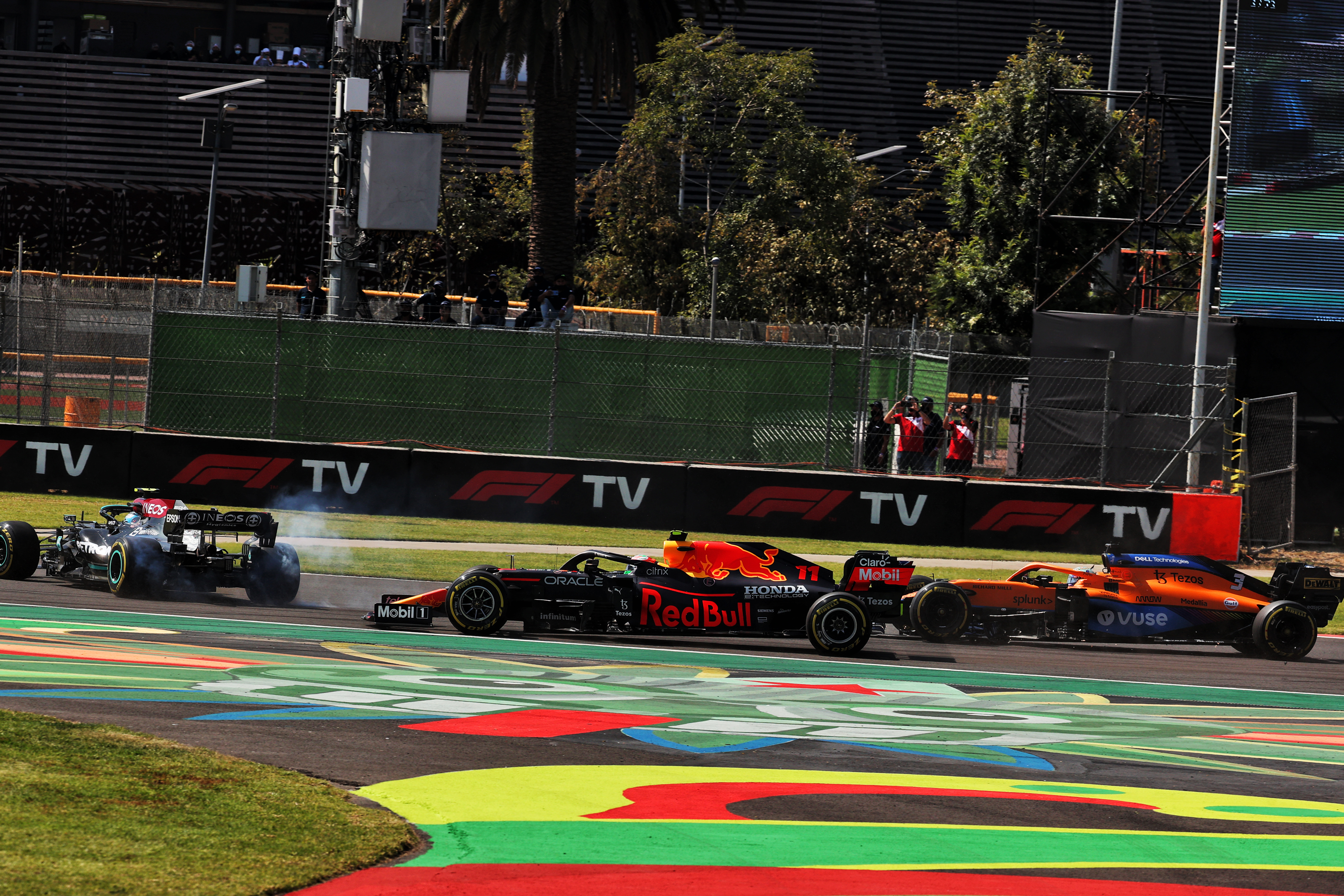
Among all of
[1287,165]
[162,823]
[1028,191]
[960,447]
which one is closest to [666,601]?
[162,823]

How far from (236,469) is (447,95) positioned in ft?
27.5

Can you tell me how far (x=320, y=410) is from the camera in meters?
20.9

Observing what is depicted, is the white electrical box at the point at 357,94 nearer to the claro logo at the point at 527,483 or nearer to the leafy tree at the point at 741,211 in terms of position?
the claro logo at the point at 527,483

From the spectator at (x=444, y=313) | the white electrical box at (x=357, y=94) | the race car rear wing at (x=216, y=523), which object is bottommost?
the race car rear wing at (x=216, y=523)

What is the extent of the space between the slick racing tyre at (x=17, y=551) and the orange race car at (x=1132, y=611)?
8609 millimetres

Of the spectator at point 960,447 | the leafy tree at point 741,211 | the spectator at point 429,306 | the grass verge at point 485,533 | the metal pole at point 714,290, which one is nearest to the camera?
the grass verge at point 485,533

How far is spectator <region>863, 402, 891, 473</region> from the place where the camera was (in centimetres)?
2142

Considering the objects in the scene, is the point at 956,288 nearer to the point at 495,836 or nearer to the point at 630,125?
the point at 630,125

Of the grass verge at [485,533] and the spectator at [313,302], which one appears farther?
the spectator at [313,302]

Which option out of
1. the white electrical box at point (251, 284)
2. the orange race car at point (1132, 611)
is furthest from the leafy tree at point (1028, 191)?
the orange race car at point (1132, 611)

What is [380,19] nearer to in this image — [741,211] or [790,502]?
[790,502]

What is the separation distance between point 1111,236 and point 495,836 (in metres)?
28.9

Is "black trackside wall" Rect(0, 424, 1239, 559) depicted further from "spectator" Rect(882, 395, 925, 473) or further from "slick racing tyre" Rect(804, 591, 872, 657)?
"slick racing tyre" Rect(804, 591, 872, 657)

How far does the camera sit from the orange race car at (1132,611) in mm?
Result: 13805
